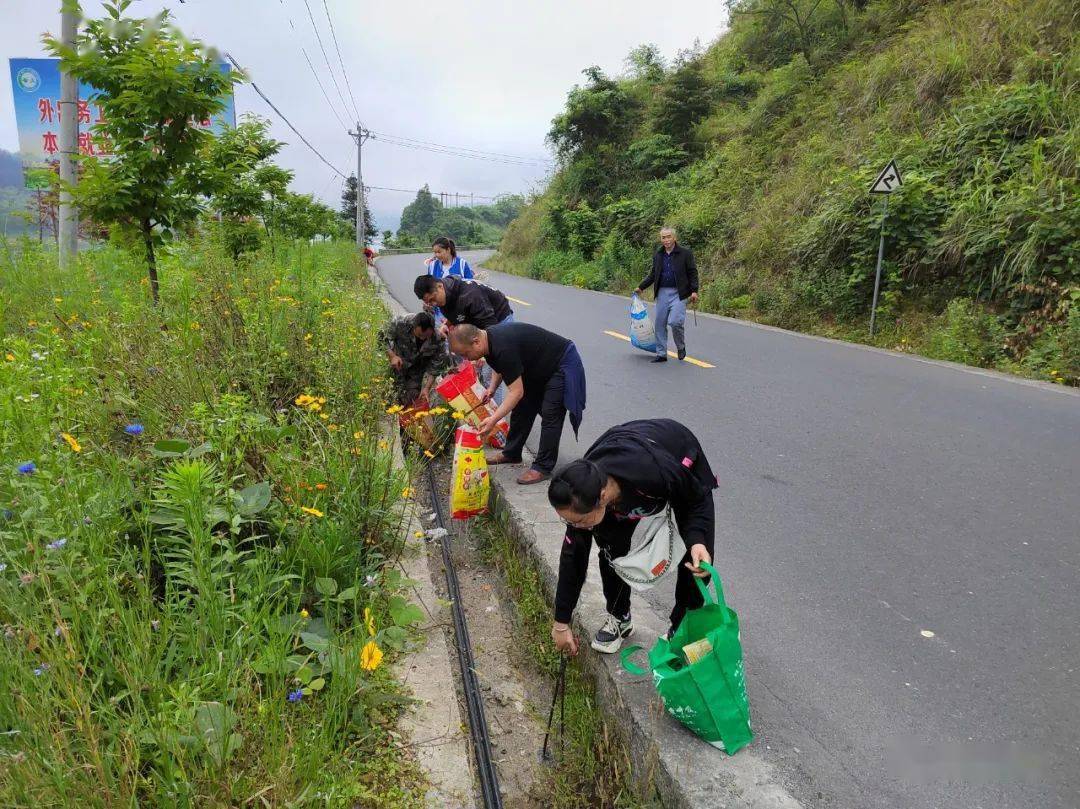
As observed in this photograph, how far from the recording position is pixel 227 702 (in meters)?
2.04

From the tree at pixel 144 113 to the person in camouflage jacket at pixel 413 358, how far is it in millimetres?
2595

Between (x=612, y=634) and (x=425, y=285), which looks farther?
(x=425, y=285)

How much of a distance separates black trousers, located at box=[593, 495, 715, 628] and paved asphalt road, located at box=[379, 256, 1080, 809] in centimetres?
46

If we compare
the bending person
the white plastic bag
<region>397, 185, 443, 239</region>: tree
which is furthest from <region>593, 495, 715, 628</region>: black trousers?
<region>397, 185, 443, 239</region>: tree

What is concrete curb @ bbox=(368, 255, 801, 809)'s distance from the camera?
6.84 feet

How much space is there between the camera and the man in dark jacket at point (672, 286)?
28.1ft

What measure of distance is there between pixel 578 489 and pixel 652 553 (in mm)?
435

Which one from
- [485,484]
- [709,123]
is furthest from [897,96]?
[485,484]

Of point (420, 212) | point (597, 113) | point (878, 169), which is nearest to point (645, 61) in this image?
point (597, 113)

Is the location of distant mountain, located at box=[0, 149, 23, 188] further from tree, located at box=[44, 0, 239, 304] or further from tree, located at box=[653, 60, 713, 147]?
tree, located at box=[653, 60, 713, 147]

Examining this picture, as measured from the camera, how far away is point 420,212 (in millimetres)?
105562

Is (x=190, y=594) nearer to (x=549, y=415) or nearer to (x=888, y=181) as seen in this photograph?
(x=549, y=415)

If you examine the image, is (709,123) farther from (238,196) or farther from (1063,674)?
(1063,674)

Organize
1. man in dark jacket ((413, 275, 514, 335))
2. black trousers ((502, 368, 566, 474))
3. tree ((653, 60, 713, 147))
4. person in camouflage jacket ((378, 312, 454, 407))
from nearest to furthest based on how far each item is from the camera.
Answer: black trousers ((502, 368, 566, 474)) → man in dark jacket ((413, 275, 514, 335)) → person in camouflage jacket ((378, 312, 454, 407)) → tree ((653, 60, 713, 147))
